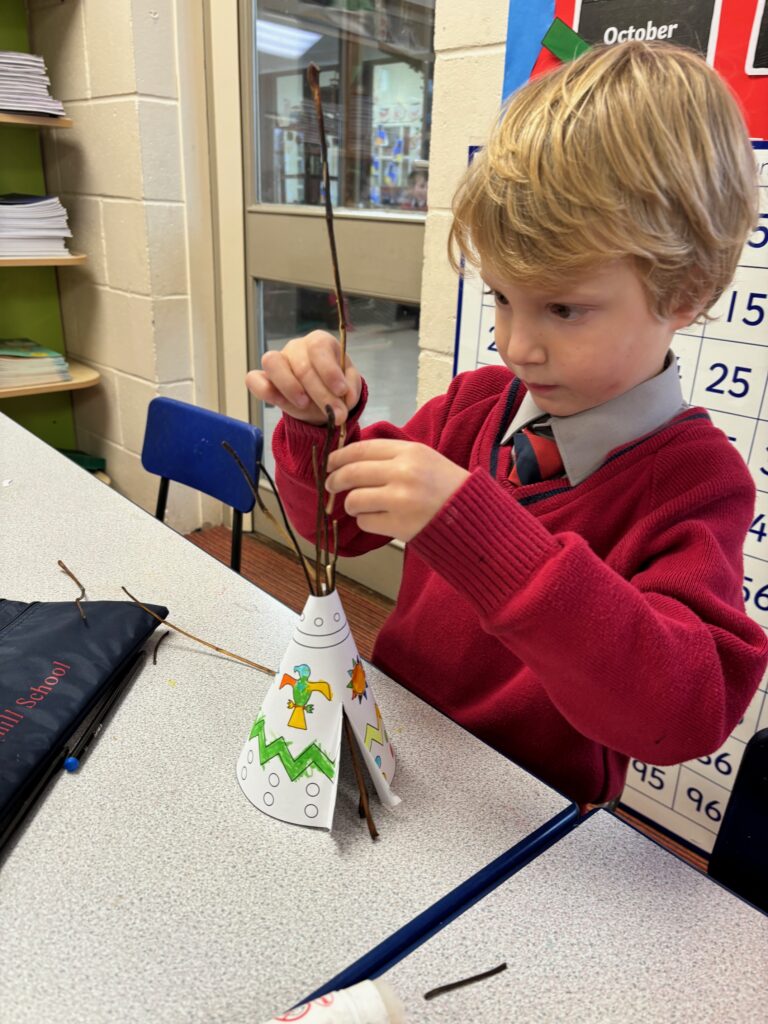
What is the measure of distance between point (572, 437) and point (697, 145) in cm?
28

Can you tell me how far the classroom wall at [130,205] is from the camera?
221 cm

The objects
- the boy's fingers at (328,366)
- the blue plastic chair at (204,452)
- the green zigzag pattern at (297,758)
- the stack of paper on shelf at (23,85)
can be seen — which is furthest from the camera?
the stack of paper on shelf at (23,85)

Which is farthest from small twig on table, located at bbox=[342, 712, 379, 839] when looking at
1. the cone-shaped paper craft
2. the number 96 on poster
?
the number 96 on poster

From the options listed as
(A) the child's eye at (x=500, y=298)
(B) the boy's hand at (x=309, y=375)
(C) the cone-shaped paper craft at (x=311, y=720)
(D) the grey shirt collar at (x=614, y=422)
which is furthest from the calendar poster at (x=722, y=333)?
(C) the cone-shaped paper craft at (x=311, y=720)

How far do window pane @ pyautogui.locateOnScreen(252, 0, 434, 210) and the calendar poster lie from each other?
1.89 ft

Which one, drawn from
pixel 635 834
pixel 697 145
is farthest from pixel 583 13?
pixel 635 834

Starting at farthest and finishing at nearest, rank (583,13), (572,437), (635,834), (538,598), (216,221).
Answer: (216,221)
(583,13)
(572,437)
(635,834)
(538,598)

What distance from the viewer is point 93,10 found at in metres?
2.24

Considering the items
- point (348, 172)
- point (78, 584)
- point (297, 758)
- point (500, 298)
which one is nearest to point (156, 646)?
point (78, 584)

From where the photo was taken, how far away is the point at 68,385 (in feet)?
8.46

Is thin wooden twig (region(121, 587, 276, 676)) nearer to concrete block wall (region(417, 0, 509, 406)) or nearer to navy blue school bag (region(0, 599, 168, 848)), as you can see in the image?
navy blue school bag (region(0, 599, 168, 848))

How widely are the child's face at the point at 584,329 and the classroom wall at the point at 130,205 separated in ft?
6.51

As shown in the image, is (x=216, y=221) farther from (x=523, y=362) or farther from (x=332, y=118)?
(x=523, y=362)

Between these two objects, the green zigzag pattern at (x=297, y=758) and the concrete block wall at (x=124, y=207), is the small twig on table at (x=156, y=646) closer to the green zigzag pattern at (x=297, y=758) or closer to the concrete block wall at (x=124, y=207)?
the green zigzag pattern at (x=297, y=758)
